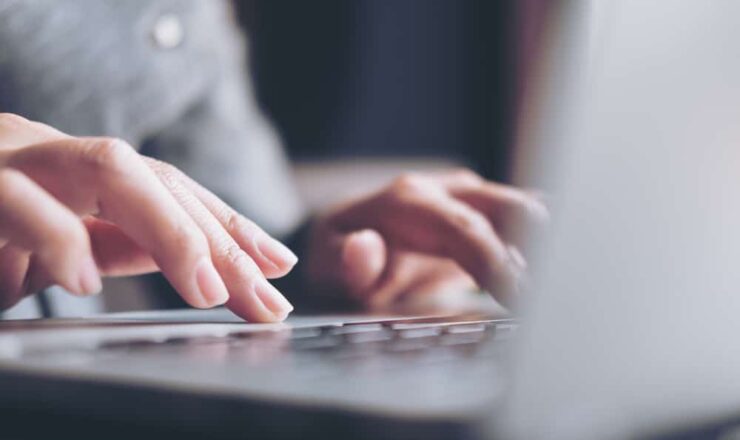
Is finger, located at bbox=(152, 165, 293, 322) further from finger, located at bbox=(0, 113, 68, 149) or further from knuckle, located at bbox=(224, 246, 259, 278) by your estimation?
finger, located at bbox=(0, 113, 68, 149)

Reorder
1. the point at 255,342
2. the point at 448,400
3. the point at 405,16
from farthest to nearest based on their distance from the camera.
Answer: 1. the point at 405,16
2. the point at 255,342
3. the point at 448,400

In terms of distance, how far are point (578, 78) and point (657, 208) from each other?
0.10 ft

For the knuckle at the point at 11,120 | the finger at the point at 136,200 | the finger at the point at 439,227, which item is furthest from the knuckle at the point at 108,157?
the finger at the point at 439,227

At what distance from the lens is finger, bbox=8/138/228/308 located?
0.33 meters

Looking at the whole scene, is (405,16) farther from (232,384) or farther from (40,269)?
(232,384)

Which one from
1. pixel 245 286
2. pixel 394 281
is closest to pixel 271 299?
pixel 245 286

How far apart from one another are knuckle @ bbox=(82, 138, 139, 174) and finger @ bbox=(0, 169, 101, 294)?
0.12 ft

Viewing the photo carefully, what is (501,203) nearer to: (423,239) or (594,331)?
(423,239)

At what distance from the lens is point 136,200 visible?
34 cm

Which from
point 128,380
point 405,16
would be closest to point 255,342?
point 128,380

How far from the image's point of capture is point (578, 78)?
0.55ft

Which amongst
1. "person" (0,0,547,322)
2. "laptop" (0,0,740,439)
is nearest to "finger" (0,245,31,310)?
"person" (0,0,547,322)

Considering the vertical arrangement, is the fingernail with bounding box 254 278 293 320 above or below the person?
below

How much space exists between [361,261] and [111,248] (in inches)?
8.5
